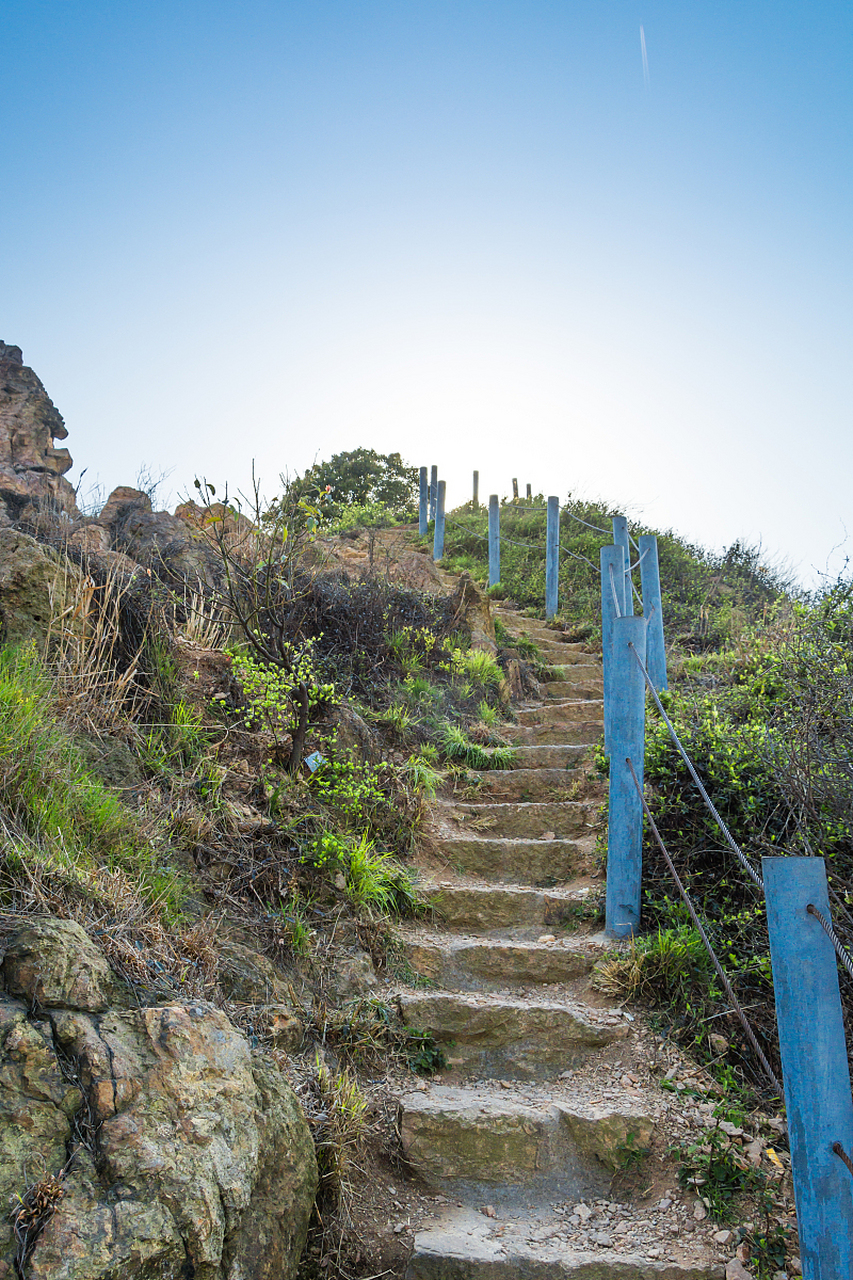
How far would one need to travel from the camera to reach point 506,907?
14.5 feet

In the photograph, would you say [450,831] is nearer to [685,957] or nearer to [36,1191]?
[685,957]

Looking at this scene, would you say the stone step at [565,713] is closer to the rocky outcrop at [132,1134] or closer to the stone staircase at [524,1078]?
the stone staircase at [524,1078]

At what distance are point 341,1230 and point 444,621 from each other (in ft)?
18.9

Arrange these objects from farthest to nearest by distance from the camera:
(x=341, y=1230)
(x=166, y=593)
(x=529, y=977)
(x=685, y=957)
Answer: (x=166, y=593), (x=529, y=977), (x=685, y=957), (x=341, y=1230)

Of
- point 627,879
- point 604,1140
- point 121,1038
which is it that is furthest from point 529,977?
point 121,1038

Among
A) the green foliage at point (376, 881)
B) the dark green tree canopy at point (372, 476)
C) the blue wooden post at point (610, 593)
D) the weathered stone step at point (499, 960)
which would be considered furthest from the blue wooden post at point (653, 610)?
the dark green tree canopy at point (372, 476)

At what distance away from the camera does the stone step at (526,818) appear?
515 centimetres

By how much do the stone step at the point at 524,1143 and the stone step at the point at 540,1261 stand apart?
0.95 ft

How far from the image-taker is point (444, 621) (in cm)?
784

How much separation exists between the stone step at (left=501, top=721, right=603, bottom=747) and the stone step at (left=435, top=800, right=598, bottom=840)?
1118mm

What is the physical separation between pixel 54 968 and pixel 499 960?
8.07 feet

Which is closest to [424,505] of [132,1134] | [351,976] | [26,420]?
[26,420]

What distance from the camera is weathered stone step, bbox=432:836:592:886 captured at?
4.77 metres

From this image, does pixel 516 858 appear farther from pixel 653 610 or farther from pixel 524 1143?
pixel 653 610
